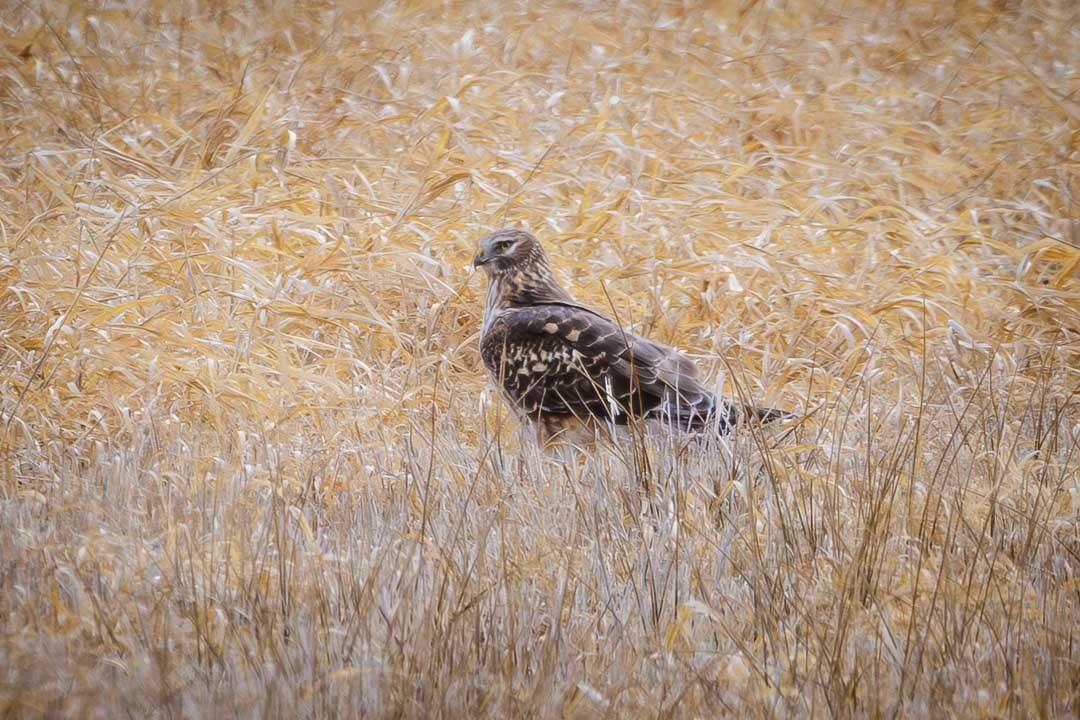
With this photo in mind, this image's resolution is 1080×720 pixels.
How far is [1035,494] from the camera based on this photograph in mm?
3594

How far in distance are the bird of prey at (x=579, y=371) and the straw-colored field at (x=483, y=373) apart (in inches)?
8.6

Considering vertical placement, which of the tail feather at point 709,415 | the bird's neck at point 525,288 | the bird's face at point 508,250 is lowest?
the tail feather at point 709,415

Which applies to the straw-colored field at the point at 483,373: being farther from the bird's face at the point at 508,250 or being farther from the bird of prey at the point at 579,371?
the bird's face at the point at 508,250

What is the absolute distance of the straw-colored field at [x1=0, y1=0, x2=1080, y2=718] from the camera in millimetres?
2678

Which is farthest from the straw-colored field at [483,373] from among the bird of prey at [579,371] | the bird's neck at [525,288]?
the bird's neck at [525,288]

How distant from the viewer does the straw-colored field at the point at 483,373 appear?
2678 mm

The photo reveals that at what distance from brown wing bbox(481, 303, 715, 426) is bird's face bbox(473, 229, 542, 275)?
44 centimetres

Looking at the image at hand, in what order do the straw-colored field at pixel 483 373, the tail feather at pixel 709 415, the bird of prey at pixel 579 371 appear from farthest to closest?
1. the bird of prey at pixel 579 371
2. the tail feather at pixel 709 415
3. the straw-colored field at pixel 483 373

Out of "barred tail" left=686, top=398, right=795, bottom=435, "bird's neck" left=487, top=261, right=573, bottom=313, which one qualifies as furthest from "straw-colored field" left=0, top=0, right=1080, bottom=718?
"bird's neck" left=487, top=261, right=573, bottom=313

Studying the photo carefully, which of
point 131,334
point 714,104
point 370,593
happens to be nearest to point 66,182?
point 131,334

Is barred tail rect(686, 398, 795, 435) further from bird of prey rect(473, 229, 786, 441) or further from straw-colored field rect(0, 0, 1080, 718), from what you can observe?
straw-colored field rect(0, 0, 1080, 718)

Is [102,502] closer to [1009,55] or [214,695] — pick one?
[214,695]

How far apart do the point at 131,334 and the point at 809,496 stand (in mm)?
3140

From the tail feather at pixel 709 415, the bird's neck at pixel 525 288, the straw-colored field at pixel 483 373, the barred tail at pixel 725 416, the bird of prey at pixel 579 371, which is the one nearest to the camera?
the straw-colored field at pixel 483 373
